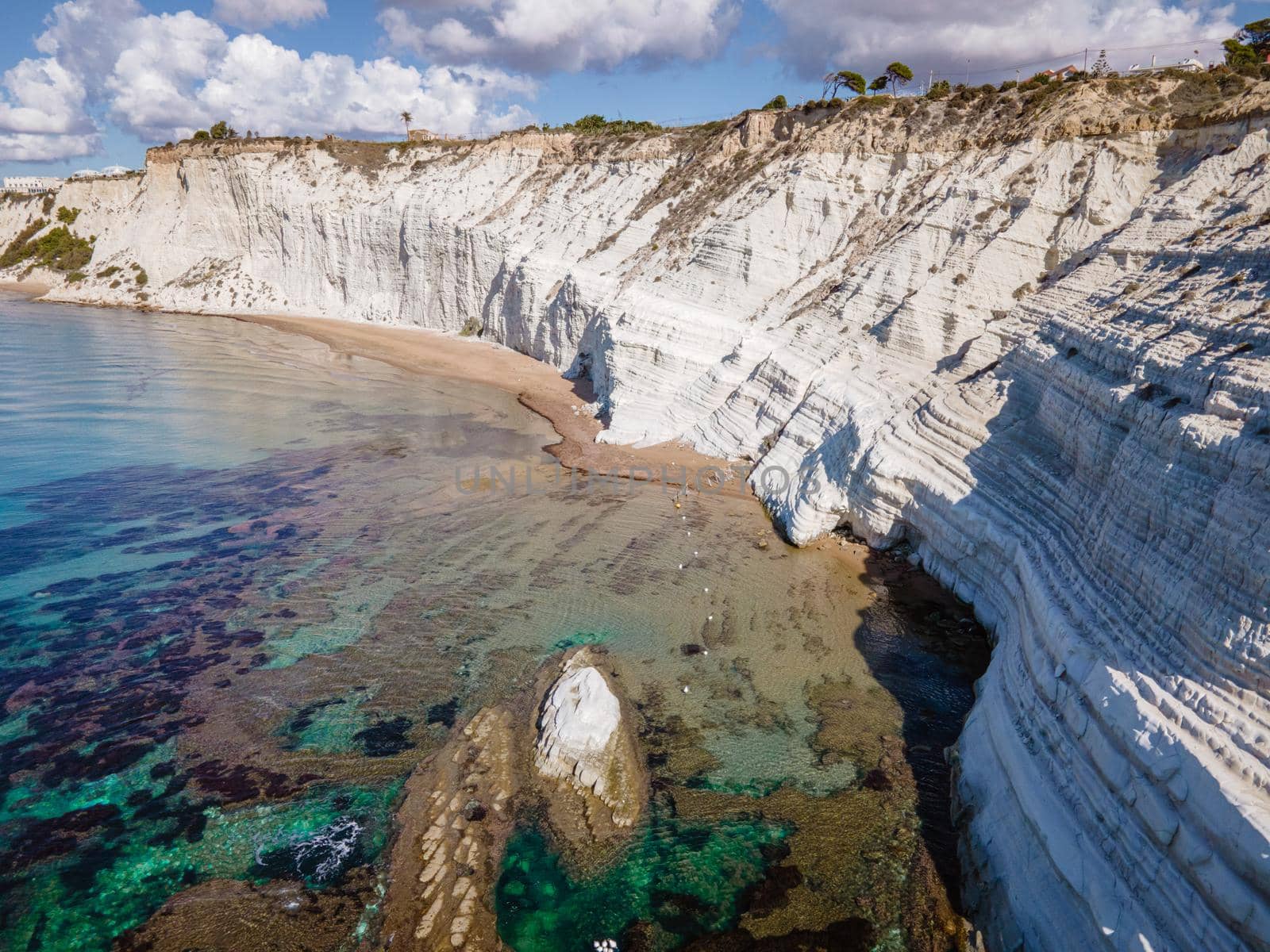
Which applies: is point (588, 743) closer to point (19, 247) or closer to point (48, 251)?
point (48, 251)

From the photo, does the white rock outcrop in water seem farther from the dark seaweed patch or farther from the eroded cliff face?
the eroded cliff face

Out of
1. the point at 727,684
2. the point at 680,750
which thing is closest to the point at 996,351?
the point at 727,684

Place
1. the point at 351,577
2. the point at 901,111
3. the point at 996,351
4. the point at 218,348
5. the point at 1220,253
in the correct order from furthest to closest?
the point at 218,348, the point at 901,111, the point at 996,351, the point at 351,577, the point at 1220,253

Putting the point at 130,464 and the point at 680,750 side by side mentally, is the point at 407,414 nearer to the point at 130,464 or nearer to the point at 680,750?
the point at 130,464

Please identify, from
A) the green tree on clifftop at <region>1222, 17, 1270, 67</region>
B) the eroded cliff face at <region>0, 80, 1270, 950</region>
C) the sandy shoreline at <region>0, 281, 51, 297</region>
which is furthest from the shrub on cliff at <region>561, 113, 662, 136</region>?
the sandy shoreline at <region>0, 281, 51, 297</region>

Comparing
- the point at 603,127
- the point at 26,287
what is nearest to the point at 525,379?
the point at 603,127
